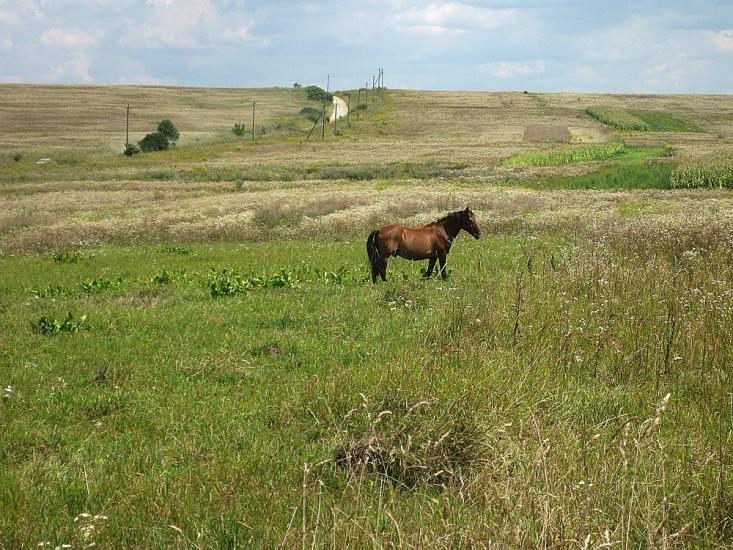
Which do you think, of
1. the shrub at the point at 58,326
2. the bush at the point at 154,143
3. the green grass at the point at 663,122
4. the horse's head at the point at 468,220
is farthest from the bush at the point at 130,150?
the shrub at the point at 58,326

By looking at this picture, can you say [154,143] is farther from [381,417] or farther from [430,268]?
[381,417]

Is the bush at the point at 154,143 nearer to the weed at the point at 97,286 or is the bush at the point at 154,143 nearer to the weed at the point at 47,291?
the weed at the point at 47,291

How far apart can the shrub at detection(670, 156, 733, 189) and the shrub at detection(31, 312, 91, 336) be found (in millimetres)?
38286

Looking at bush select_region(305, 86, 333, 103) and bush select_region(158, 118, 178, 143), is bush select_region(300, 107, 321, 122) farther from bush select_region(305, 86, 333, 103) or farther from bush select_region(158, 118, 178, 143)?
bush select_region(158, 118, 178, 143)

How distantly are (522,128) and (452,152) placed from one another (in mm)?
36799

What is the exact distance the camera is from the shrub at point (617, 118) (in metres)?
108

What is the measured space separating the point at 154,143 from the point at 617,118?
7371 cm

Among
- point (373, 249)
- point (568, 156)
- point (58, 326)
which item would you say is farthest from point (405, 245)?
point (568, 156)

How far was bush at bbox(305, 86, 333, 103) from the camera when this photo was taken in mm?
173750

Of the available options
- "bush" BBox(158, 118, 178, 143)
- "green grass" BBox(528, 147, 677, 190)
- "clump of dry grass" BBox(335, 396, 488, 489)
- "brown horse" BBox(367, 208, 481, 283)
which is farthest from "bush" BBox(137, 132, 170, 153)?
"clump of dry grass" BBox(335, 396, 488, 489)

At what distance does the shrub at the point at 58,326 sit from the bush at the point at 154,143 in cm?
8421

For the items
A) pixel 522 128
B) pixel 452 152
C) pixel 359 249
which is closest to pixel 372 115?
pixel 522 128

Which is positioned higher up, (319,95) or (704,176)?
(319,95)

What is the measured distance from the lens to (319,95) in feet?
588
